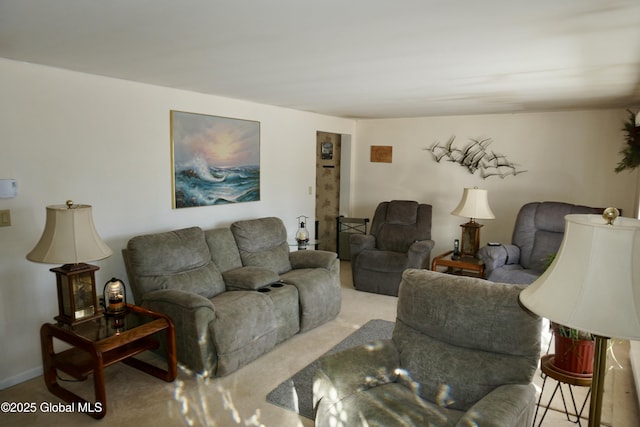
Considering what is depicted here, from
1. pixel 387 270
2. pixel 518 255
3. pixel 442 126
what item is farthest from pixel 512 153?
pixel 387 270

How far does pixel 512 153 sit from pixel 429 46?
375cm

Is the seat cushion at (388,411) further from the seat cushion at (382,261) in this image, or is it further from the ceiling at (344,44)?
the seat cushion at (382,261)

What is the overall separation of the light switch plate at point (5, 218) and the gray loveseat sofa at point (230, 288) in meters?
0.78

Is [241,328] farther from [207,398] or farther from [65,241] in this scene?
[65,241]

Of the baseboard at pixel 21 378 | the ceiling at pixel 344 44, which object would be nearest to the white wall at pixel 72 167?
the baseboard at pixel 21 378

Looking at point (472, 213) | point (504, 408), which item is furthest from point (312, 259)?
point (504, 408)

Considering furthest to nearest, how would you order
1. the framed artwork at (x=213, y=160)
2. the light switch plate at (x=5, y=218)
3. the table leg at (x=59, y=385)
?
the framed artwork at (x=213, y=160) < the light switch plate at (x=5, y=218) < the table leg at (x=59, y=385)

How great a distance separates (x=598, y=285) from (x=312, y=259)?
3.38 metres

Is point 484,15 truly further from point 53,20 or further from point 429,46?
point 53,20

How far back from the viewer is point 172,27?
79.3 inches

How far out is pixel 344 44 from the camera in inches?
88.5

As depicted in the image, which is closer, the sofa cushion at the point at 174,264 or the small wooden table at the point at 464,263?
the sofa cushion at the point at 174,264

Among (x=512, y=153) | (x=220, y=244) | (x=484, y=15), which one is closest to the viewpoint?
(x=484, y=15)

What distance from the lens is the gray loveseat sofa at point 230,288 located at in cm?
305
